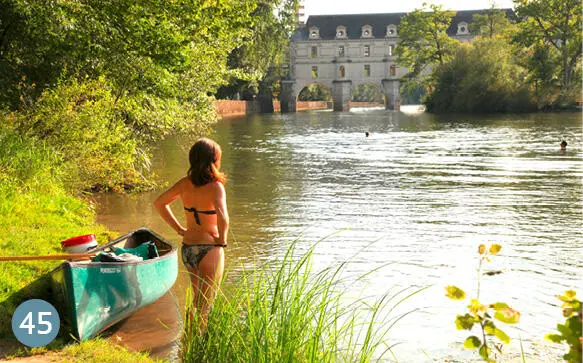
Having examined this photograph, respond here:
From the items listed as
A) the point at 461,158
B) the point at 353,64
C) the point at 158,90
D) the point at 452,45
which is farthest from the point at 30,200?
the point at 353,64

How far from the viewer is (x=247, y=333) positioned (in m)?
5.44

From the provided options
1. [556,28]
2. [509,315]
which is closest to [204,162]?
[509,315]

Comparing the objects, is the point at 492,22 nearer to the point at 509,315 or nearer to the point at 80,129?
the point at 80,129

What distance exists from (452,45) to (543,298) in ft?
249

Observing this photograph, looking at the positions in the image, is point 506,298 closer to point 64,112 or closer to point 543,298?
point 543,298

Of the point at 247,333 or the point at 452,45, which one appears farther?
the point at 452,45

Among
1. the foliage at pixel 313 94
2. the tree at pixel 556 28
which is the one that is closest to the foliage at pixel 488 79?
the tree at pixel 556 28

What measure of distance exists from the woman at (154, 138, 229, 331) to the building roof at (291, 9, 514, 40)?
10725cm

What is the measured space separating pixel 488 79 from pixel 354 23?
50692 mm

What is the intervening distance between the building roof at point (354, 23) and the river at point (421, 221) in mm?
83796

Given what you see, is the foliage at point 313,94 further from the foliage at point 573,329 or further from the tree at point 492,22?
the foliage at point 573,329

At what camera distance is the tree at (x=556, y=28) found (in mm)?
69562

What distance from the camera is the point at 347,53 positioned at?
112688 mm

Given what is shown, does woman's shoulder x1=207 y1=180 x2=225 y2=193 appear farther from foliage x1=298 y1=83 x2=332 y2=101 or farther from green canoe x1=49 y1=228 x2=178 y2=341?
foliage x1=298 y1=83 x2=332 y2=101
